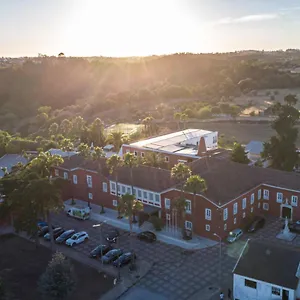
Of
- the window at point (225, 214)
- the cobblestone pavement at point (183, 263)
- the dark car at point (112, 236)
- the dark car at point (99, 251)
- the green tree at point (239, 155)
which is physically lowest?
the cobblestone pavement at point (183, 263)

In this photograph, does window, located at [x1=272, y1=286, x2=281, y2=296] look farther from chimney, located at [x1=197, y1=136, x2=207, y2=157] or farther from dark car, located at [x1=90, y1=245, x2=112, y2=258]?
chimney, located at [x1=197, y1=136, x2=207, y2=157]

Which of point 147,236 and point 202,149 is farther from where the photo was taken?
point 202,149

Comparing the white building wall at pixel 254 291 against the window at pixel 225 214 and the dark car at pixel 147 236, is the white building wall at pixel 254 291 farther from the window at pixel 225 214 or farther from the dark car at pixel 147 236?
the dark car at pixel 147 236

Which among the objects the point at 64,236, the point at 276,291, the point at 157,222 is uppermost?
the point at 276,291

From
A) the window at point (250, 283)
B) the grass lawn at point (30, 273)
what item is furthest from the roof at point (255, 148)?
the window at point (250, 283)

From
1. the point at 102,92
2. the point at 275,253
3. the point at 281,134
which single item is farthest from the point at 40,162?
the point at 102,92

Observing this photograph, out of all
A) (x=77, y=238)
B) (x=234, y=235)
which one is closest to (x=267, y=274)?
(x=234, y=235)

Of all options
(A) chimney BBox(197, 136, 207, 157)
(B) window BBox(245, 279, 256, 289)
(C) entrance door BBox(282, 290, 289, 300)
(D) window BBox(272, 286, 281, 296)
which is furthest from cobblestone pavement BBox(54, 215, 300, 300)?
(A) chimney BBox(197, 136, 207, 157)

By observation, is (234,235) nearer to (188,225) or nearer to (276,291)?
(188,225)
